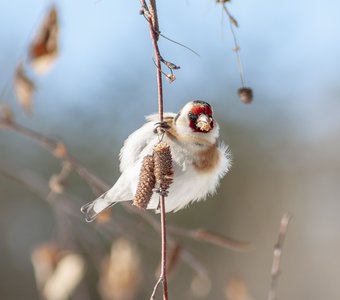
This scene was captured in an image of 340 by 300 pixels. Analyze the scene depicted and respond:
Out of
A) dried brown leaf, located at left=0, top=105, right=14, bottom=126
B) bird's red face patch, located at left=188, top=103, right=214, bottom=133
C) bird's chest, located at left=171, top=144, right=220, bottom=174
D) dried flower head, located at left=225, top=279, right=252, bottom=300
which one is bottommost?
dried flower head, located at left=225, top=279, right=252, bottom=300

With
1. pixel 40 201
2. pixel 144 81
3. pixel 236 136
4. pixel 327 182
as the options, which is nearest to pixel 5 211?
pixel 40 201

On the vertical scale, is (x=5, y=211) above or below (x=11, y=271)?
above

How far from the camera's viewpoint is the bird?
165 cm

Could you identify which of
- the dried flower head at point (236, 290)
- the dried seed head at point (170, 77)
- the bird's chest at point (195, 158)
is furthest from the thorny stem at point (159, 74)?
the dried flower head at point (236, 290)

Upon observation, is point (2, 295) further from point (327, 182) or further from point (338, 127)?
point (338, 127)

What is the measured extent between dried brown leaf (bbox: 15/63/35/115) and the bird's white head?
0.36 m

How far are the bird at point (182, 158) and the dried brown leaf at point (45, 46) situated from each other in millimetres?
307

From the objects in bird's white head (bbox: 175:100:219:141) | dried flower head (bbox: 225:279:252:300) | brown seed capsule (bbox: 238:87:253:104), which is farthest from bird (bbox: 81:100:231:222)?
dried flower head (bbox: 225:279:252:300)

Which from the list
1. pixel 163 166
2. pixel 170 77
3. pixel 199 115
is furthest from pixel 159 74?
pixel 199 115

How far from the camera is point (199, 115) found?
1.56 meters

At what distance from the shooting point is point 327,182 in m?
8.62

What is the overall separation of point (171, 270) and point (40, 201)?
5705 mm

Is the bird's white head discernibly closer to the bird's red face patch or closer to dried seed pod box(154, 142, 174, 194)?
the bird's red face patch

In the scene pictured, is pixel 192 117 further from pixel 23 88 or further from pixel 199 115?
pixel 23 88
